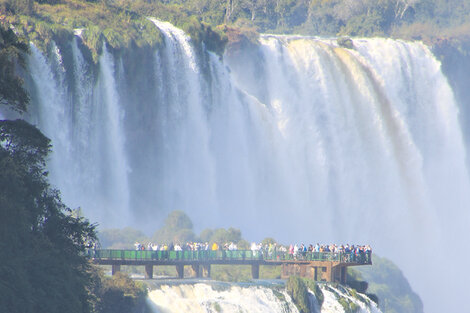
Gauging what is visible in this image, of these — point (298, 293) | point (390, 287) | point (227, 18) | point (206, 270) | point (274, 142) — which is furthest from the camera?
point (227, 18)

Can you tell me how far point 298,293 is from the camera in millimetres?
54344

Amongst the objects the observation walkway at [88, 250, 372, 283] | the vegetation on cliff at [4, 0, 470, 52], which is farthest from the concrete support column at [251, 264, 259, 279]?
the vegetation on cliff at [4, 0, 470, 52]

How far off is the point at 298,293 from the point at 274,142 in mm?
35158

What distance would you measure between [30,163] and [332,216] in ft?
182

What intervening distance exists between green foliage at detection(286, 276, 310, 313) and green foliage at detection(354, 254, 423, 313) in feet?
83.7

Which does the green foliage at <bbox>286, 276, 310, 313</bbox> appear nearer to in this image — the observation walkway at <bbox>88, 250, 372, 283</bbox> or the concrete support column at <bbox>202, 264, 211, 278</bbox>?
the observation walkway at <bbox>88, 250, 372, 283</bbox>

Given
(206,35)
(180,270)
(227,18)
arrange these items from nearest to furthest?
(180,270) → (206,35) → (227,18)

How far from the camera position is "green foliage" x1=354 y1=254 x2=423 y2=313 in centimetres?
8138

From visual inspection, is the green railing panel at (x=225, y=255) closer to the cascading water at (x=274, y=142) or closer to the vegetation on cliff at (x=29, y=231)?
the vegetation on cliff at (x=29, y=231)

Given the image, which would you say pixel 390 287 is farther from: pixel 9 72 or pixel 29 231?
pixel 9 72

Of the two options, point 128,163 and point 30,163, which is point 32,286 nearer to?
point 30,163

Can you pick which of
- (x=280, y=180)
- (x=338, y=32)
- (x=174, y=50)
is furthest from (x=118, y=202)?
(x=338, y=32)

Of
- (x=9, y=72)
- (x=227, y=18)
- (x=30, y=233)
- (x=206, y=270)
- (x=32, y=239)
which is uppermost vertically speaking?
(x=227, y=18)

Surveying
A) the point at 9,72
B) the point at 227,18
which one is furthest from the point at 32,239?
the point at 227,18
